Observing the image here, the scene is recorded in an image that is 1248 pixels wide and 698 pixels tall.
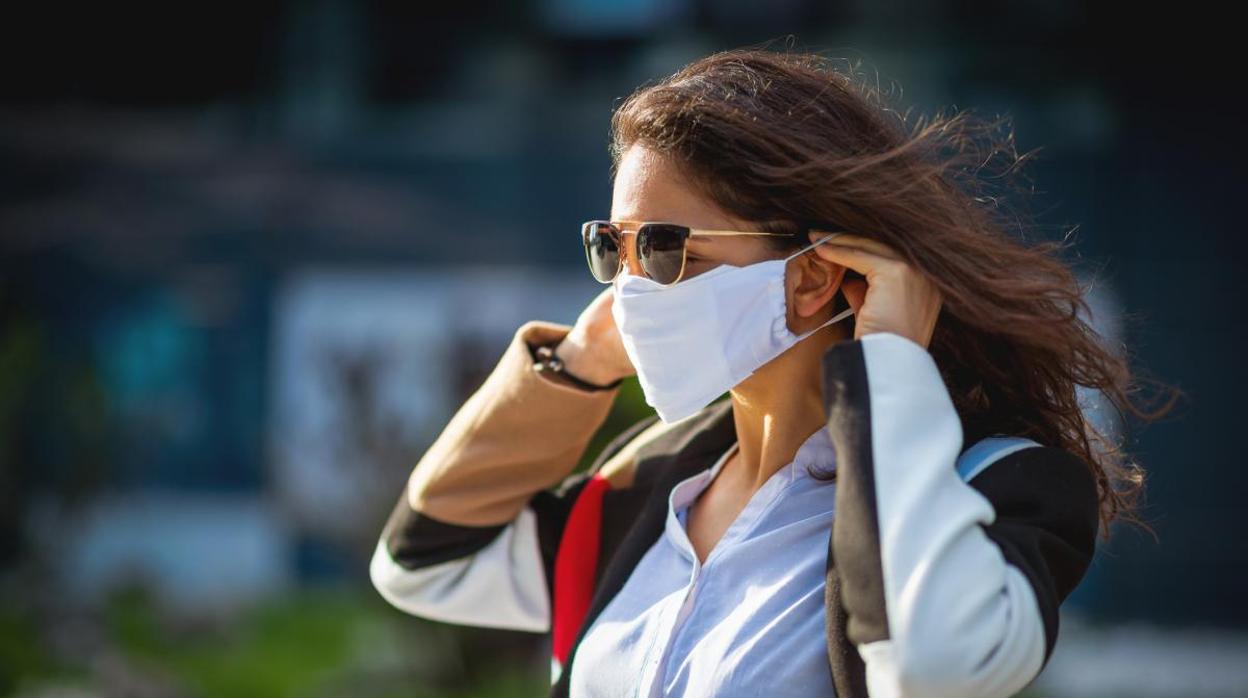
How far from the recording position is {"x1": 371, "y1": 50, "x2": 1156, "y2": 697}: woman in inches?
62.0

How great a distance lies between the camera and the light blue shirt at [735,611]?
1.74 meters

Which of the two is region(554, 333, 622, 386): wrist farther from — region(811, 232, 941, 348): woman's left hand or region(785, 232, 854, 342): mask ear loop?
region(811, 232, 941, 348): woman's left hand

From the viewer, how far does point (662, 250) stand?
189cm

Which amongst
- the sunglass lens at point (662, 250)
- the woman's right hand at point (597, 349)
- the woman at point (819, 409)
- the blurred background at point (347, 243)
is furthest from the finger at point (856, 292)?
the blurred background at point (347, 243)

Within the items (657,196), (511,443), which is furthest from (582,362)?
(657,196)

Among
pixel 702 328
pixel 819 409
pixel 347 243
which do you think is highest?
pixel 702 328

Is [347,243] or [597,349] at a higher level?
[597,349]

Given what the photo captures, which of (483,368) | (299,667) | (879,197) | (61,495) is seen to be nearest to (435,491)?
(879,197)

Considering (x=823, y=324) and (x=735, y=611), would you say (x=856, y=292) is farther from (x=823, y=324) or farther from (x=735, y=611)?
(x=735, y=611)

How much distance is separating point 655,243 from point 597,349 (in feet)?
1.16

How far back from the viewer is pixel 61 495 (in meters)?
6.79

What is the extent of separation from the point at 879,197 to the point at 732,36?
6.09 meters

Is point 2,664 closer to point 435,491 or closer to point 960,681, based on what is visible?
point 435,491

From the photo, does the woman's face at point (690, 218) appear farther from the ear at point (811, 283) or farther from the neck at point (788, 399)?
the neck at point (788, 399)
